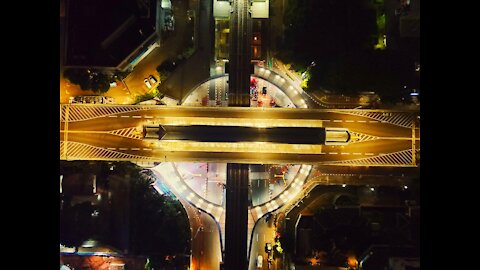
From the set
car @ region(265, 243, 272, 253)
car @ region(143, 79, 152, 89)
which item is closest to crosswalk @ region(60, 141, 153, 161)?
car @ region(143, 79, 152, 89)

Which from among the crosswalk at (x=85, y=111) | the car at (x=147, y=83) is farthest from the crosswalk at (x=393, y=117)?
the crosswalk at (x=85, y=111)

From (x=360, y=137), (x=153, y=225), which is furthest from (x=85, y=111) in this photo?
(x=360, y=137)

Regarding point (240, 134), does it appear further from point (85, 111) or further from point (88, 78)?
point (88, 78)

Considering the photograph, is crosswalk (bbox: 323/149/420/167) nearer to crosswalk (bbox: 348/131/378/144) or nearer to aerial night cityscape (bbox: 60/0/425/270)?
aerial night cityscape (bbox: 60/0/425/270)

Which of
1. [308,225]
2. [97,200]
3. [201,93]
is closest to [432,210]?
[308,225]

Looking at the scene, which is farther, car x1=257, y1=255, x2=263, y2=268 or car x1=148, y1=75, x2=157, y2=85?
car x1=148, y1=75, x2=157, y2=85
